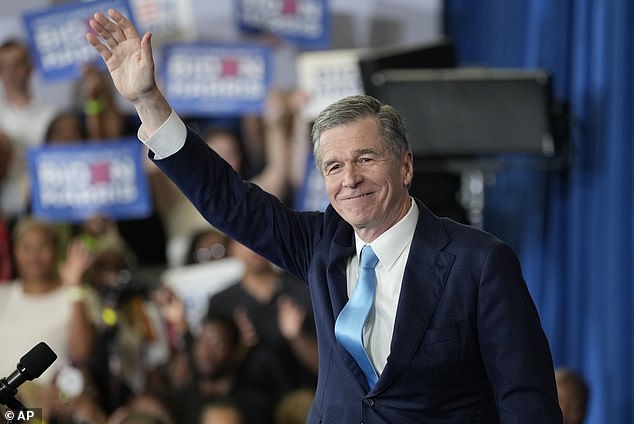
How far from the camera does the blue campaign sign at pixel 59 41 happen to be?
5938mm

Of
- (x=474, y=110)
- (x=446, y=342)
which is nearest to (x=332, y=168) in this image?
(x=446, y=342)

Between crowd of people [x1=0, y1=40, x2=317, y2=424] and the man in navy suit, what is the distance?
3.48m

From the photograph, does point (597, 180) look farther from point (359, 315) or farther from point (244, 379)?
point (359, 315)

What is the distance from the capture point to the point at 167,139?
2.12 metres

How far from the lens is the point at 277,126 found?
6172mm

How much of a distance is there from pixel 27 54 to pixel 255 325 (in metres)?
1.97

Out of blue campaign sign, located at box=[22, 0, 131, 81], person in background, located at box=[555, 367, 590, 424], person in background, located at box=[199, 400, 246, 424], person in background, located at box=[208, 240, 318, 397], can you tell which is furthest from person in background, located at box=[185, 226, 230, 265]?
person in background, located at box=[555, 367, 590, 424]

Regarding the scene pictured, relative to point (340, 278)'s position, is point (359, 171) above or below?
above

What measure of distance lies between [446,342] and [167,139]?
0.66 meters

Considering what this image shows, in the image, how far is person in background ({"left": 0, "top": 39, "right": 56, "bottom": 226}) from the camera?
602 cm

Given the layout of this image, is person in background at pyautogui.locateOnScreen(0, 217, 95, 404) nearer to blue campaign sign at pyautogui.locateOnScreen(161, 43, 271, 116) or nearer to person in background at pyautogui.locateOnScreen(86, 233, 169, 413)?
person in background at pyautogui.locateOnScreen(86, 233, 169, 413)

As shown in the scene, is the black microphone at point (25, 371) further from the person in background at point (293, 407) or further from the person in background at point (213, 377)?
the person in background at point (213, 377)

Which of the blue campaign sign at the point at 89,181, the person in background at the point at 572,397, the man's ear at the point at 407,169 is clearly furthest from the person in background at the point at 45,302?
the man's ear at the point at 407,169

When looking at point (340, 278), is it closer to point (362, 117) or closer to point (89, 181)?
point (362, 117)
